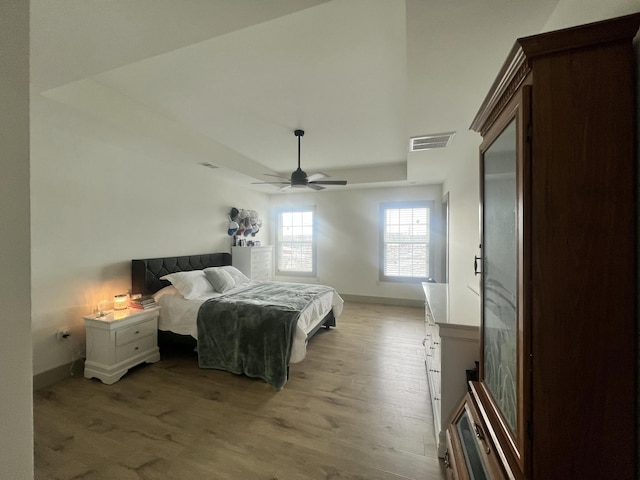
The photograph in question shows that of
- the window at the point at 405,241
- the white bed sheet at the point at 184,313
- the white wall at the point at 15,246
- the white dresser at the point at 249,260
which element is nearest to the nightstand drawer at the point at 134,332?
the white bed sheet at the point at 184,313

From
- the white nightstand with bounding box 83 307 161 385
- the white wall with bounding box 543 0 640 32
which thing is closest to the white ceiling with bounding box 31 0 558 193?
the white wall with bounding box 543 0 640 32

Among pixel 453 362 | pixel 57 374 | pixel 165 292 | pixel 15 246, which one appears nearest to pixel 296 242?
pixel 165 292

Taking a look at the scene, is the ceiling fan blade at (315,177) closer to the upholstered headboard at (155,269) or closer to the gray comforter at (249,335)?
the gray comforter at (249,335)

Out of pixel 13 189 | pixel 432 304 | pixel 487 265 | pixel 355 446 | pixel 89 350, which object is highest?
pixel 13 189

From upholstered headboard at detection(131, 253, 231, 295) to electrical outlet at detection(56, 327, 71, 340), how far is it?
0.69m

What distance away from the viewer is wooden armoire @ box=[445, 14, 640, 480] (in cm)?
65

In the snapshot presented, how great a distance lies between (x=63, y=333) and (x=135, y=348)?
0.67 m

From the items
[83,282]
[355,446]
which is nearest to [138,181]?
[83,282]

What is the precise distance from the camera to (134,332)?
2.70 m

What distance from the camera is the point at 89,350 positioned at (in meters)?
2.56

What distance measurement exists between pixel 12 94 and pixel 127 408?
2.45 m

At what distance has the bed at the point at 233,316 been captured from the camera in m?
2.49

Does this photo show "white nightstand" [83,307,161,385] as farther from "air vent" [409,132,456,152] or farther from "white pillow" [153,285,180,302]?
"air vent" [409,132,456,152]

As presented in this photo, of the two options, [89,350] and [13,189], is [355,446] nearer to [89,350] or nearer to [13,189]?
[13,189]
